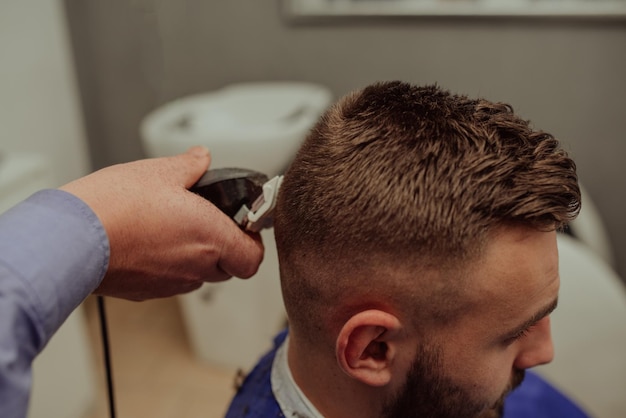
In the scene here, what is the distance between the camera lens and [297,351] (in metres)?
0.92

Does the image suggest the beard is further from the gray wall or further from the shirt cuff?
the gray wall

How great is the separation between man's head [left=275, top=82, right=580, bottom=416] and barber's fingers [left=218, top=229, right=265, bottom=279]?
56mm

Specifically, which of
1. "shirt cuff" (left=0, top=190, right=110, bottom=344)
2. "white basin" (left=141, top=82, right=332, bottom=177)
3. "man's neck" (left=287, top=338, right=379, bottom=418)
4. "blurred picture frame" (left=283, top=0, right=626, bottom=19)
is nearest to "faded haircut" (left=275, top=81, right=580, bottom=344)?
"man's neck" (left=287, top=338, right=379, bottom=418)

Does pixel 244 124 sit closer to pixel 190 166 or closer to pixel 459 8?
pixel 459 8

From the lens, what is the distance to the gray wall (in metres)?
2.12

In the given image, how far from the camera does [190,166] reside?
34.2 inches

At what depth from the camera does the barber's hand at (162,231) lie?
2.39 ft

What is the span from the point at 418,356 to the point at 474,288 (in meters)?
0.13

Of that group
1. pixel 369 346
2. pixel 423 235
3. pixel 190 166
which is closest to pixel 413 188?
pixel 423 235

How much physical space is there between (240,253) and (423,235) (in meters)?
0.29

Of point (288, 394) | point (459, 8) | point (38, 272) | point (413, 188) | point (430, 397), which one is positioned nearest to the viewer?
point (38, 272)

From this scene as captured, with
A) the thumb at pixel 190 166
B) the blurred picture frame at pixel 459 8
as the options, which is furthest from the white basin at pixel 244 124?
the thumb at pixel 190 166

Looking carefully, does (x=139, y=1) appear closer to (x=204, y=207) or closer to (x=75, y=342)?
(x=75, y=342)

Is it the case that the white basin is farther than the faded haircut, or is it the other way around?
the white basin
